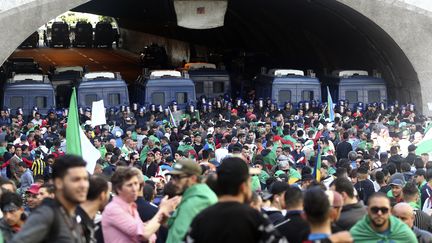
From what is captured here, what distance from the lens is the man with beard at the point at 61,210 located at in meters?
7.93

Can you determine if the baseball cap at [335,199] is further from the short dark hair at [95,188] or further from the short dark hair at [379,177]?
the short dark hair at [379,177]

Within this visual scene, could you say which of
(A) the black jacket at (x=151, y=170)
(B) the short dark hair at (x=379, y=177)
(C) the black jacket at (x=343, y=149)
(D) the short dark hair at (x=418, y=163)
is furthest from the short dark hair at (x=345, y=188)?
(C) the black jacket at (x=343, y=149)

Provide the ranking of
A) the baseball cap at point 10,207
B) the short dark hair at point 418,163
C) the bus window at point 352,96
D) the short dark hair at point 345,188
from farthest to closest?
the bus window at point 352,96, the short dark hair at point 418,163, the short dark hair at point 345,188, the baseball cap at point 10,207

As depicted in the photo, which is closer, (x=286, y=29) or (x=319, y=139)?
(x=319, y=139)

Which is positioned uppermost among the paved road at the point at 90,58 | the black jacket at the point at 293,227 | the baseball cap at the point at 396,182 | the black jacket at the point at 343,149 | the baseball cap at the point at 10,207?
the paved road at the point at 90,58

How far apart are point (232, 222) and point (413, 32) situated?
25.9 m

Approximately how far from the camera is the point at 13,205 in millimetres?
10156

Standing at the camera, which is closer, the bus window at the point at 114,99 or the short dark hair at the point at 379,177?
the short dark hair at the point at 379,177

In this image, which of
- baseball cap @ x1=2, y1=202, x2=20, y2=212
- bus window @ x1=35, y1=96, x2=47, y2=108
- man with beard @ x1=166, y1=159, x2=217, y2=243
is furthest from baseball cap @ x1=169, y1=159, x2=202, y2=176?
bus window @ x1=35, y1=96, x2=47, y2=108

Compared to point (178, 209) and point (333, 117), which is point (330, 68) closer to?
point (333, 117)

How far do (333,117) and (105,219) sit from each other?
684 inches

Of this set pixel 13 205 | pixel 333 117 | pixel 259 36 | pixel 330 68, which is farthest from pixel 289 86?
pixel 13 205

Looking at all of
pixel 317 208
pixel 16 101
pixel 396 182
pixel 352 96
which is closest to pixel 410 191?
pixel 396 182

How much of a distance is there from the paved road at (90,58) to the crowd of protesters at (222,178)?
22831mm
